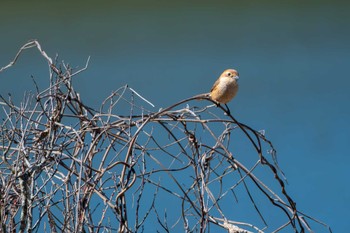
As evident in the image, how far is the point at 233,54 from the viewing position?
16.5 ft

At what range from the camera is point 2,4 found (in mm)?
5102

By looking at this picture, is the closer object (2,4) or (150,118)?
(150,118)

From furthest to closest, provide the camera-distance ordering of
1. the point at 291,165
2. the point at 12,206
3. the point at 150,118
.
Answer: the point at 291,165, the point at 12,206, the point at 150,118

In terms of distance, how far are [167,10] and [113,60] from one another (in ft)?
1.55

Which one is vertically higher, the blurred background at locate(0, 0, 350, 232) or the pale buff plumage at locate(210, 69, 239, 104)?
the blurred background at locate(0, 0, 350, 232)

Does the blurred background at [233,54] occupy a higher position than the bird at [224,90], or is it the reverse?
the blurred background at [233,54]

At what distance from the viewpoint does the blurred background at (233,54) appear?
5.00 metres

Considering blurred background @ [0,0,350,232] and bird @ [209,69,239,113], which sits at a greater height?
blurred background @ [0,0,350,232]

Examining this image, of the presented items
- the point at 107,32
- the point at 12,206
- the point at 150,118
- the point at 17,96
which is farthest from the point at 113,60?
the point at 150,118

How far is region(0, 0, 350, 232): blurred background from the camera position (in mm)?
5004

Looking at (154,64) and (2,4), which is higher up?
(2,4)

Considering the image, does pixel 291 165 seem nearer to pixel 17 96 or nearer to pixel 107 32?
pixel 107 32

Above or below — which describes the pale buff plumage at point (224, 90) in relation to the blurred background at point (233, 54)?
below

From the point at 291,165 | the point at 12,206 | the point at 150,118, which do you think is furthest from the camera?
the point at 291,165
